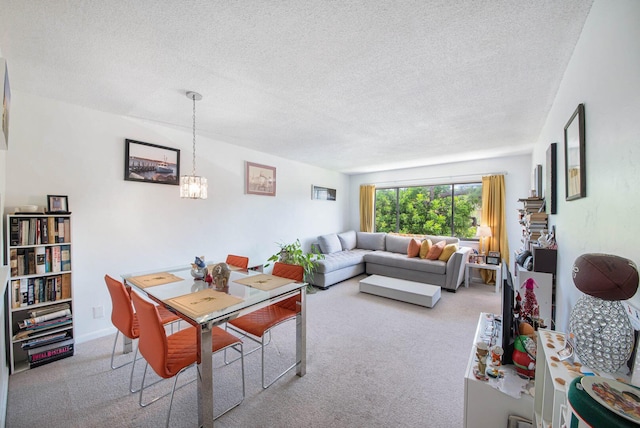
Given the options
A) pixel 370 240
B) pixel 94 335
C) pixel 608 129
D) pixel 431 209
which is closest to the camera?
pixel 608 129

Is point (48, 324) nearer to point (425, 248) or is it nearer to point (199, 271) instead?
point (199, 271)

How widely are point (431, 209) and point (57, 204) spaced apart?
5.96 metres

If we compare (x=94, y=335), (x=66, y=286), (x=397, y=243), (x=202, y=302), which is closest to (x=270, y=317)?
(x=202, y=302)

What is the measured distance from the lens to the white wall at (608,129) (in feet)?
2.98

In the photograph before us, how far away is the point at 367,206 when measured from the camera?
6.41 metres

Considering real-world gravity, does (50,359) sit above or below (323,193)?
below

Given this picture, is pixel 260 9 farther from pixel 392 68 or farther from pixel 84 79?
pixel 84 79

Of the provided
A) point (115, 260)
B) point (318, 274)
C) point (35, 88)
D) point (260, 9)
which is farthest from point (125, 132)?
point (318, 274)

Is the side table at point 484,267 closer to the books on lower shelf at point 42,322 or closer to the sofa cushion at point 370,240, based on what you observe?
the sofa cushion at point 370,240

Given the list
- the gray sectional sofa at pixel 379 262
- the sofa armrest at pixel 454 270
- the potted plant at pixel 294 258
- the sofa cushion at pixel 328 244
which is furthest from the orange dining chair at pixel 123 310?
the sofa armrest at pixel 454 270

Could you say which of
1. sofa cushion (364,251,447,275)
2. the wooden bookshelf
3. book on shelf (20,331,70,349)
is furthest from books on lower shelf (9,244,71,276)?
sofa cushion (364,251,447,275)

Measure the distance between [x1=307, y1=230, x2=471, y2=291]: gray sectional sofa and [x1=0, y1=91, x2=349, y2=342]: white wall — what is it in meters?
1.54

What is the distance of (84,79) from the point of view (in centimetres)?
202

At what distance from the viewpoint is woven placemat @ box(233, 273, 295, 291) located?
2055 millimetres
